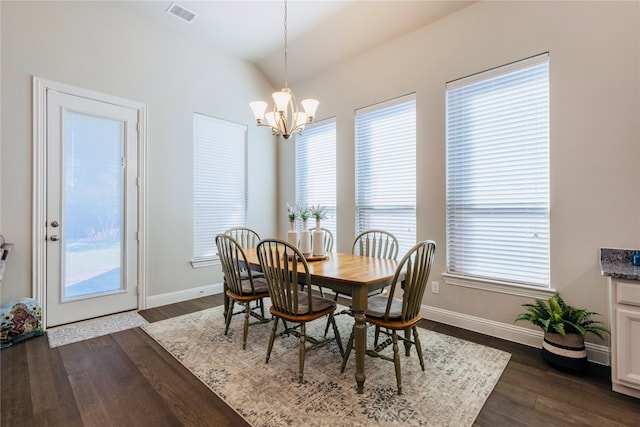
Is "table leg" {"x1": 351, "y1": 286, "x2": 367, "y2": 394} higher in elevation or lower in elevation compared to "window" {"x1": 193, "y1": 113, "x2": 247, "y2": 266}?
lower

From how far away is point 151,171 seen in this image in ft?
12.0

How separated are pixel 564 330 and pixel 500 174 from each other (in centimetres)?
139

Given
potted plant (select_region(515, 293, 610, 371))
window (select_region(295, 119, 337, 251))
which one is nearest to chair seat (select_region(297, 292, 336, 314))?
potted plant (select_region(515, 293, 610, 371))

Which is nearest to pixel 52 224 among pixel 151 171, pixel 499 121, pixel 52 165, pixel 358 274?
pixel 52 165

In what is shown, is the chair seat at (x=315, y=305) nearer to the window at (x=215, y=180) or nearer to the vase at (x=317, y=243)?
the vase at (x=317, y=243)

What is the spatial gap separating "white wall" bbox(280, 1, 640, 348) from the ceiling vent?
106 inches

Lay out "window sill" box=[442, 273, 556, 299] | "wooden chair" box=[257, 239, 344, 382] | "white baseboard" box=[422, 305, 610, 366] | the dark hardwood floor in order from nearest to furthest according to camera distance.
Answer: the dark hardwood floor
"wooden chair" box=[257, 239, 344, 382]
"white baseboard" box=[422, 305, 610, 366]
"window sill" box=[442, 273, 556, 299]

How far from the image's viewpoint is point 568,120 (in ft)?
7.94

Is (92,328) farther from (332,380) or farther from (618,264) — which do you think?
(618,264)

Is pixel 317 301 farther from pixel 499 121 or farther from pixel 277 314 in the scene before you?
pixel 499 121

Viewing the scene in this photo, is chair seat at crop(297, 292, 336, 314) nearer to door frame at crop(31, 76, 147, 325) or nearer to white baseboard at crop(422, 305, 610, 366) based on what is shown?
white baseboard at crop(422, 305, 610, 366)

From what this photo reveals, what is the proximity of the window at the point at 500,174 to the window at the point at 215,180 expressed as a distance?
300 centimetres

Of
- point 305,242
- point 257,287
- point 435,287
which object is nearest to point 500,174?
point 435,287

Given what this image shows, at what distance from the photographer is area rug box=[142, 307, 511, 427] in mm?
1731
